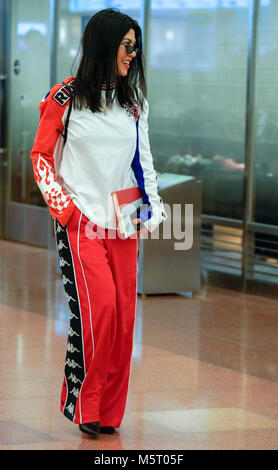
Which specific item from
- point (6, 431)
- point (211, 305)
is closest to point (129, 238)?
point (6, 431)

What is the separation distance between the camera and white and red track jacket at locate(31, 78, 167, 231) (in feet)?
11.6

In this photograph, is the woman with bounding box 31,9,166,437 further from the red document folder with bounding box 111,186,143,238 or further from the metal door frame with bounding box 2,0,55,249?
the metal door frame with bounding box 2,0,55,249

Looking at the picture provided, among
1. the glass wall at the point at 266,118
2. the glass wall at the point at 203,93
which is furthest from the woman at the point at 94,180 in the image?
the glass wall at the point at 203,93

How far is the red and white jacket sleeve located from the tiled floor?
98 cm

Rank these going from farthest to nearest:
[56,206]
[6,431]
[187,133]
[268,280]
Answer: [187,133]
[268,280]
[6,431]
[56,206]

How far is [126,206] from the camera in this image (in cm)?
362

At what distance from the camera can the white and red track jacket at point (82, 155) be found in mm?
3525

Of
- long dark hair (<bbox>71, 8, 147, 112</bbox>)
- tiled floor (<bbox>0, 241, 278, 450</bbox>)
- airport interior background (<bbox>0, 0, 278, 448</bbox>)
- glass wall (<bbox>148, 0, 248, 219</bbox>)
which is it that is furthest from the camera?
glass wall (<bbox>148, 0, 248, 219</bbox>)

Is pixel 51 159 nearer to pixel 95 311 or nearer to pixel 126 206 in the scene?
pixel 126 206

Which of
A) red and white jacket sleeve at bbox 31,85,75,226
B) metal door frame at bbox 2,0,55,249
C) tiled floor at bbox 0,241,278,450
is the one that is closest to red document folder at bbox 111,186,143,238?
red and white jacket sleeve at bbox 31,85,75,226

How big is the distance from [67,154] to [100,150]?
0.14 metres

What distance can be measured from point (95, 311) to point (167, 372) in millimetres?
1482

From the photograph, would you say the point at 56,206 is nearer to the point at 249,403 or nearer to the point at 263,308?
the point at 249,403

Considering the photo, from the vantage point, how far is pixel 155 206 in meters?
3.70
